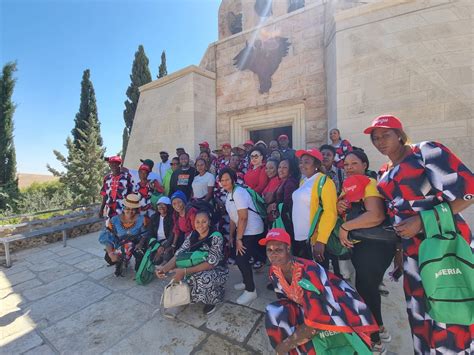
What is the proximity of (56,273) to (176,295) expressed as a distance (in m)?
2.68

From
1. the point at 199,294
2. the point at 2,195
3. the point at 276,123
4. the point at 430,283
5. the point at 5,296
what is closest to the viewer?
the point at 430,283

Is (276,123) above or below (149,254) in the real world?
above

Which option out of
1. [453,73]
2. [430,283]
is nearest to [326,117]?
[453,73]


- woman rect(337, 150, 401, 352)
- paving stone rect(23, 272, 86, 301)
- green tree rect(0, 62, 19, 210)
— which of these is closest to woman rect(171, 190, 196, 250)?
paving stone rect(23, 272, 86, 301)

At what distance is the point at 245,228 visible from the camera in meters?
2.53

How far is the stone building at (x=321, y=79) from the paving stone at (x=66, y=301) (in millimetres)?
4694

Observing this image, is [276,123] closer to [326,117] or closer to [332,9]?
[326,117]

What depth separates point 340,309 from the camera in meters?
1.36

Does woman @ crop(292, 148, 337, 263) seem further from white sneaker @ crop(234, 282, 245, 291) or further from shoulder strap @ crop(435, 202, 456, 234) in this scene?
white sneaker @ crop(234, 282, 245, 291)

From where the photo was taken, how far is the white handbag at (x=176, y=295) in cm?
218

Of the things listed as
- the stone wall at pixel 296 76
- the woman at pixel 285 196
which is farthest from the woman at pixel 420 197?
the stone wall at pixel 296 76

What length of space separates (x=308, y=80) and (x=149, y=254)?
5487 millimetres

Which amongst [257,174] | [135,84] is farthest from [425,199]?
[135,84]

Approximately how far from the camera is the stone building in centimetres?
387
